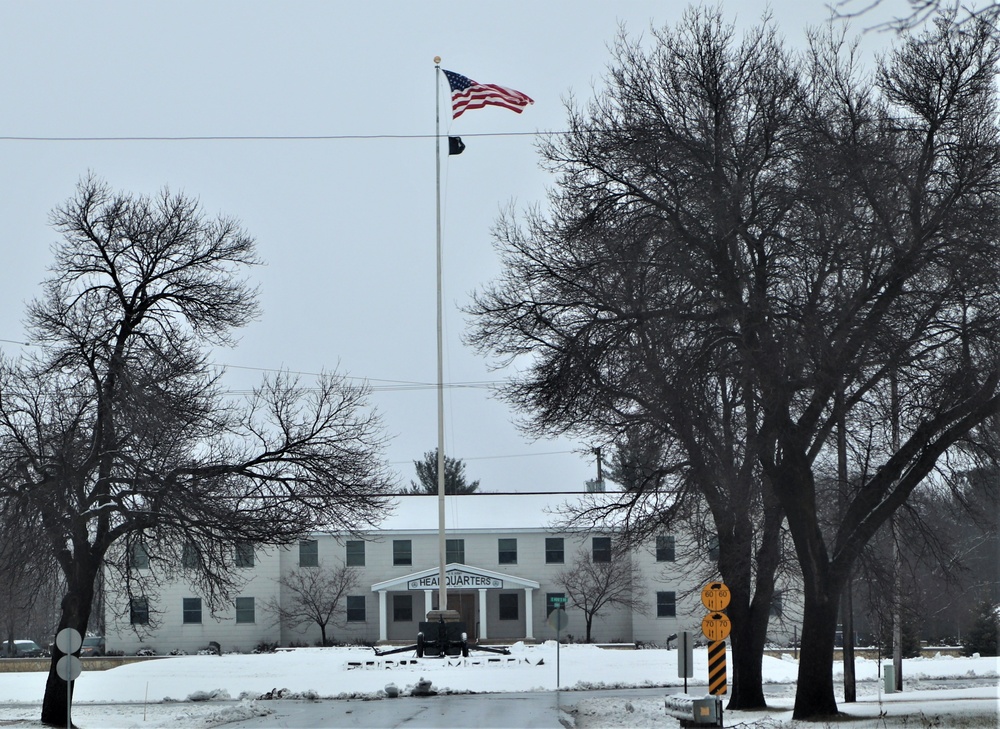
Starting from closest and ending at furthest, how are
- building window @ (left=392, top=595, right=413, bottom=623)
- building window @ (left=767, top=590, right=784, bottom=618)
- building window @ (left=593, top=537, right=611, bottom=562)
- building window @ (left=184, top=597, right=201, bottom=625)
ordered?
1. building window @ (left=767, top=590, right=784, bottom=618)
2. building window @ (left=593, top=537, right=611, bottom=562)
3. building window @ (left=184, top=597, right=201, bottom=625)
4. building window @ (left=392, top=595, right=413, bottom=623)

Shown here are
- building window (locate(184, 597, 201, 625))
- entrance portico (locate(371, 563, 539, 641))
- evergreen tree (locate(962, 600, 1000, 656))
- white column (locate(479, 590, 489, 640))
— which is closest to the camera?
evergreen tree (locate(962, 600, 1000, 656))

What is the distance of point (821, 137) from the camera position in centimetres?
1833

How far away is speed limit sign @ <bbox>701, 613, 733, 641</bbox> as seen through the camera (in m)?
19.8

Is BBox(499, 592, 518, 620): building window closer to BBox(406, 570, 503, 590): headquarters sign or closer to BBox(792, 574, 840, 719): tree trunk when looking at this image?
BBox(406, 570, 503, 590): headquarters sign

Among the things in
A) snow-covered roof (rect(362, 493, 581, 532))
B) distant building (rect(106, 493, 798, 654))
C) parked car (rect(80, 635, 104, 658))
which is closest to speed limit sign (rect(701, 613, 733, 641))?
distant building (rect(106, 493, 798, 654))

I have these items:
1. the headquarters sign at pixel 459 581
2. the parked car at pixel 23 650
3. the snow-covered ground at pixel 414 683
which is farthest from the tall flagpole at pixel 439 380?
the parked car at pixel 23 650

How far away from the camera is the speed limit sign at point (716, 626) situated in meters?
19.8

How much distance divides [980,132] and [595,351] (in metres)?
6.92

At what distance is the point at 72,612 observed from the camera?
24828mm

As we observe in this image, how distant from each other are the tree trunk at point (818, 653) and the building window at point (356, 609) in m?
43.2

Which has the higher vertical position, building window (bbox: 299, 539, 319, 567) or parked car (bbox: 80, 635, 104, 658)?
building window (bbox: 299, 539, 319, 567)

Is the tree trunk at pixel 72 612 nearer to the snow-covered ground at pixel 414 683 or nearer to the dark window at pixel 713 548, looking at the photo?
the snow-covered ground at pixel 414 683

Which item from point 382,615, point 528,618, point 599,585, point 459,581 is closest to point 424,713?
point 599,585

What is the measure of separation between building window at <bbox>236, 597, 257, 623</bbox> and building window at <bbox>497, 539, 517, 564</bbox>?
42.9 feet
